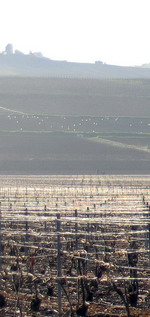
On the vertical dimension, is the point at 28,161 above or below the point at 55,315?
above

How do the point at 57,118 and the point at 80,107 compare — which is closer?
the point at 57,118

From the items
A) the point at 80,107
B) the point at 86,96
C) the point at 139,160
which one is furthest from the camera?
the point at 86,96

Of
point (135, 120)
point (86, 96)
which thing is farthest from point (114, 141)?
point (86, 96)

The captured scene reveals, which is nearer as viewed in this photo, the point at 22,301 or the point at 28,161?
the point at 22,301

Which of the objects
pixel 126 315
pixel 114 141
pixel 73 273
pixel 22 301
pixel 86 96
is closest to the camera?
pixel 126 315

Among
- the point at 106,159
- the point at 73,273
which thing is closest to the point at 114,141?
the point at 106,159

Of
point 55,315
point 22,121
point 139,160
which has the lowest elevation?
point 55,315

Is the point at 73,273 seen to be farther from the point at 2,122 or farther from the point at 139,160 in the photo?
the point at 2,122

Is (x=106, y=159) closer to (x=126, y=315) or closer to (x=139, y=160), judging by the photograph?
(x=139, y=160)

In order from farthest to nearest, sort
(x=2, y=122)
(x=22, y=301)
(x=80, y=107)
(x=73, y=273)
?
(x=80, y=107)
(x=2, y=122)
(x=73, y=273)
(x=22, y=301)
